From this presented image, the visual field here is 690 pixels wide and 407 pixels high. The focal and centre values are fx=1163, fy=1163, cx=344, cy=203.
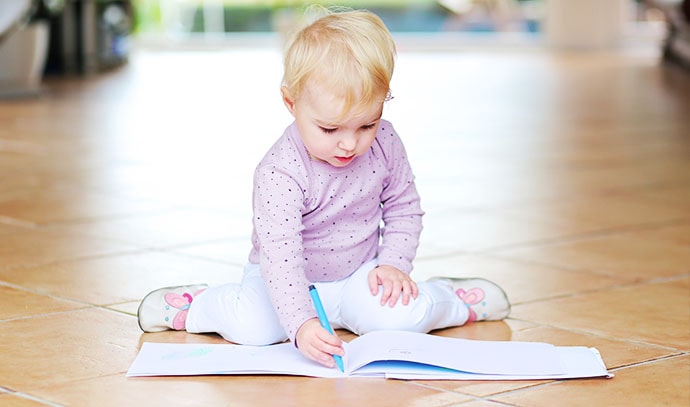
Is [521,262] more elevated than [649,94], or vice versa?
[521,262]

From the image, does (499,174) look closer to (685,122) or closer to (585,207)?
(585,207)

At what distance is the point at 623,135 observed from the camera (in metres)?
4.34

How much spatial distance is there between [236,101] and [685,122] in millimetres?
2191

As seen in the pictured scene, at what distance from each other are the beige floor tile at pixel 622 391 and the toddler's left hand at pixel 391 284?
28 cm

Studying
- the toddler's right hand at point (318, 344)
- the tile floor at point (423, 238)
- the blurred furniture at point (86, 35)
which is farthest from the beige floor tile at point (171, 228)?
the blurred furniture at point (86, 35)

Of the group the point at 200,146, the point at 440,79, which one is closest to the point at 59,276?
the point at 200,146

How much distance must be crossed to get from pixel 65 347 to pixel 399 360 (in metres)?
0.44

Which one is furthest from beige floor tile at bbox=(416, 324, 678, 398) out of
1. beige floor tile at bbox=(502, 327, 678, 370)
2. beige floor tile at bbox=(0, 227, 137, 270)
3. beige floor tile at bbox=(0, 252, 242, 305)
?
beige floor tile at bbox=(0, 227, 137, 270)

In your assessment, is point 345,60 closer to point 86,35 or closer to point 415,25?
point 86,35

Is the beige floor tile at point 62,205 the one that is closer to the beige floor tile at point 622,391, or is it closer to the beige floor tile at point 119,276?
the beige floor tile at point 119,276

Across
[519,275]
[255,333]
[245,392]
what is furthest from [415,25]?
[245,392]

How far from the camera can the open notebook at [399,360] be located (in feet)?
4.55

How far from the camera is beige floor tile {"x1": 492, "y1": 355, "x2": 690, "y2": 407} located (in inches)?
51.1

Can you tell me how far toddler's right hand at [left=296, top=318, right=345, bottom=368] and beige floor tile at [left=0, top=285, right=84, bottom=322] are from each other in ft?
1.49
